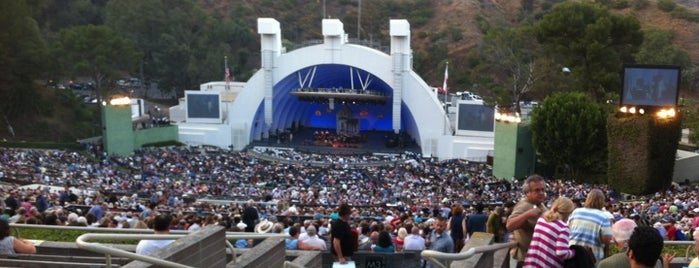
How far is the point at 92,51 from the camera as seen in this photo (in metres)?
43.7

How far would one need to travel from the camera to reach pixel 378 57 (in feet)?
128

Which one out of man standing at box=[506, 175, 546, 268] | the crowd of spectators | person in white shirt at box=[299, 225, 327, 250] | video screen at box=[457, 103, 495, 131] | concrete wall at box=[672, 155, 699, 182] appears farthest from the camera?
video screen at box=[457, 103, 495, 131]

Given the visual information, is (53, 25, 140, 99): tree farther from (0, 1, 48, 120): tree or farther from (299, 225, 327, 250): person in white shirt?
(299, 225, 327, 250): person in white shirt

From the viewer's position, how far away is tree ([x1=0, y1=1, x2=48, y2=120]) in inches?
1467

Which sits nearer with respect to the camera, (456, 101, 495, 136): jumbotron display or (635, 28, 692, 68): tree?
(456, 101, 495, 136): jumbotron display

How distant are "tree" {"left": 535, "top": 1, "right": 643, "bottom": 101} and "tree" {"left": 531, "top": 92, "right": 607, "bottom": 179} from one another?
6.83m

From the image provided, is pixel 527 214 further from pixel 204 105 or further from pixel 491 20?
pixel 491 20

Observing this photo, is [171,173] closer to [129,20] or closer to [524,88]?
[524,88]

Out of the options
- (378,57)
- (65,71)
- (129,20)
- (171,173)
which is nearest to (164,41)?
(129,20)

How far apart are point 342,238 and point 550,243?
264cm

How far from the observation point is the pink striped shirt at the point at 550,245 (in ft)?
17.0

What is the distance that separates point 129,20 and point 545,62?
34.8 meters

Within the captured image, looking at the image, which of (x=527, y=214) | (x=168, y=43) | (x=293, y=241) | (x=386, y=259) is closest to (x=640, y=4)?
(x=168, y=43)

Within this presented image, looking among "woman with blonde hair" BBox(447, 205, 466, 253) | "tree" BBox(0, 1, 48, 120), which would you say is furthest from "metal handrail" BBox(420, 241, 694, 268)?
"tree" BBox(0, 1, 48, 120)
